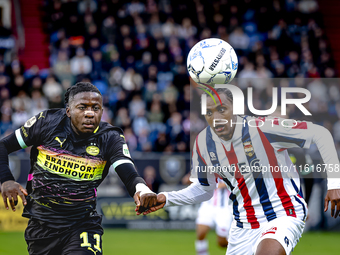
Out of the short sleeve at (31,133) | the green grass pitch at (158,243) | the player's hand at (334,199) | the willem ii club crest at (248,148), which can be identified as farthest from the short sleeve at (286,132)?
the green grass pitch at (158,243)

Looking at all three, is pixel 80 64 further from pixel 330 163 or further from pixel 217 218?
pixel 330 163

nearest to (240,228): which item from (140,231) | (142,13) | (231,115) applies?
(231,115)

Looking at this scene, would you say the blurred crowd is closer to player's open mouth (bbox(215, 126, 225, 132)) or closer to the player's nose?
player's open mouth (bbox(215, 126, 225, 132))

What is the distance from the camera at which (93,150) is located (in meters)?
4.77

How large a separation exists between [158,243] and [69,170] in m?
6.42

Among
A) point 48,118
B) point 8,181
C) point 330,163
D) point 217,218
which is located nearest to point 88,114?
point 48,118

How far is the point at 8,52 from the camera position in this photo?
16.5 meters

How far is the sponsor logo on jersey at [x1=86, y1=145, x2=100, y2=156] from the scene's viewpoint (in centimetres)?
476

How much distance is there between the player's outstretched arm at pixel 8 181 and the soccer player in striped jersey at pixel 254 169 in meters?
1.32

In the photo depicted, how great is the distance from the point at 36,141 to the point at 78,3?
13555mm

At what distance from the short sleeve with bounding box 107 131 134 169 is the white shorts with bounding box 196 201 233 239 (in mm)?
3953

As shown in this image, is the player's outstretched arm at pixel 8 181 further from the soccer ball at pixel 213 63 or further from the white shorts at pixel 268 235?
the white shorts at pixel 268 235

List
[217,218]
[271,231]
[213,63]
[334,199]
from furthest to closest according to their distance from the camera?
[217,218] < [213,63] < [271,231] < [334,199]

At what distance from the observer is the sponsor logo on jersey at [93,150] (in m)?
4.76
